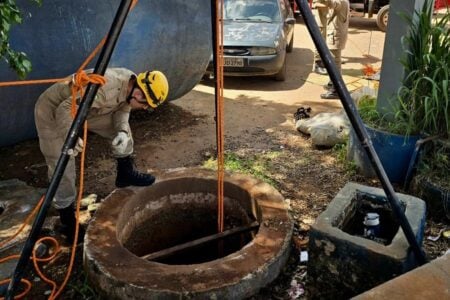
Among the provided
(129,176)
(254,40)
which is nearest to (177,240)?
(129,176)

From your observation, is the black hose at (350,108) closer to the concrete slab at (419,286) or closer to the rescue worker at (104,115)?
the concrete slab at (419,286)

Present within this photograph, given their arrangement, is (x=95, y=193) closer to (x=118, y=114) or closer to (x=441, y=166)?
(x=118, y=114)

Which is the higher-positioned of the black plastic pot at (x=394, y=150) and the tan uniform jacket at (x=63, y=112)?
the tan uniform jacket at (x=63, y=112)

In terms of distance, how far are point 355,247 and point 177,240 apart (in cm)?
179

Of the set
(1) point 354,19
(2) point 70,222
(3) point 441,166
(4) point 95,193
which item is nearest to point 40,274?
(2) point 70,222

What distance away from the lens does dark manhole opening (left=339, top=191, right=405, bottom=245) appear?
3.02 m

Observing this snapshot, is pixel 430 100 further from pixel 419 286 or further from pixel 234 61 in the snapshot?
pixel 234 61

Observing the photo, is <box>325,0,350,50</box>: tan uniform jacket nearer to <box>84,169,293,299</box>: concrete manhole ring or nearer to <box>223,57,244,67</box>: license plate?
<box>223,57,244,67</box>: license plate

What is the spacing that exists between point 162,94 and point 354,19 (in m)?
12.4

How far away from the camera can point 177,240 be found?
12.9ft

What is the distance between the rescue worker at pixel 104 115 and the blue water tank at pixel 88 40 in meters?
1.13

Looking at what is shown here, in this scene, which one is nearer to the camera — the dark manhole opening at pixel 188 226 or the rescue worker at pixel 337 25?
the dark manhole opening at pixel 188 226

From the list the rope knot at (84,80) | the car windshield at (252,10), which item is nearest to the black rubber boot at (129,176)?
the rope knot at (84,80)

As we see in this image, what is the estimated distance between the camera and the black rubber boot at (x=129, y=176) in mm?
3629
